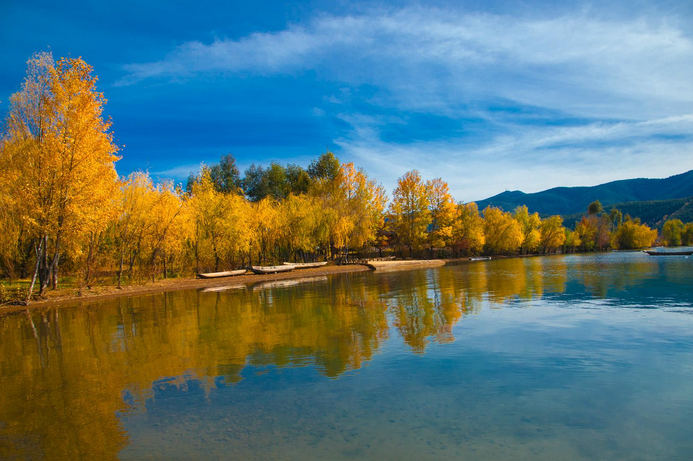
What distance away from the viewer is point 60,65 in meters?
23.0

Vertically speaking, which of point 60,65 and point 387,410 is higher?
point 60,65

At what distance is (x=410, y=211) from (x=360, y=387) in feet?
209

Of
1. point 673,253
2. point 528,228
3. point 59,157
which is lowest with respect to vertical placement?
point 673,253

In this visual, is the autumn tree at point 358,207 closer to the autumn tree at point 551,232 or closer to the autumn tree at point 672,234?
the autumn tree at point 551,232

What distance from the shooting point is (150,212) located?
102 feet

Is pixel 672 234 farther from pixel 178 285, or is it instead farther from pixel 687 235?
pixel 178 285

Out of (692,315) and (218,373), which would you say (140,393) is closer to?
(218,373)

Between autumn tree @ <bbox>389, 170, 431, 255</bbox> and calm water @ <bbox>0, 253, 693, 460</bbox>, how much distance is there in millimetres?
53136

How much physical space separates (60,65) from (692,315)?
33436 mm

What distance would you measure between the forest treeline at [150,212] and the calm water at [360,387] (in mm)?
9442

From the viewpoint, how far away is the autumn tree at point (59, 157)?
21.8 meters

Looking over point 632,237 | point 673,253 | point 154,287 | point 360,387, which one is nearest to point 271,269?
point 154,287

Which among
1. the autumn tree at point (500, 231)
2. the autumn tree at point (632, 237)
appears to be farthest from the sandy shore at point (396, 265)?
the autumn tree at point (632, 237)

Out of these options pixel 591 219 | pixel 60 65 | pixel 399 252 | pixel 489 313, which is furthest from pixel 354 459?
pixel 591 219
